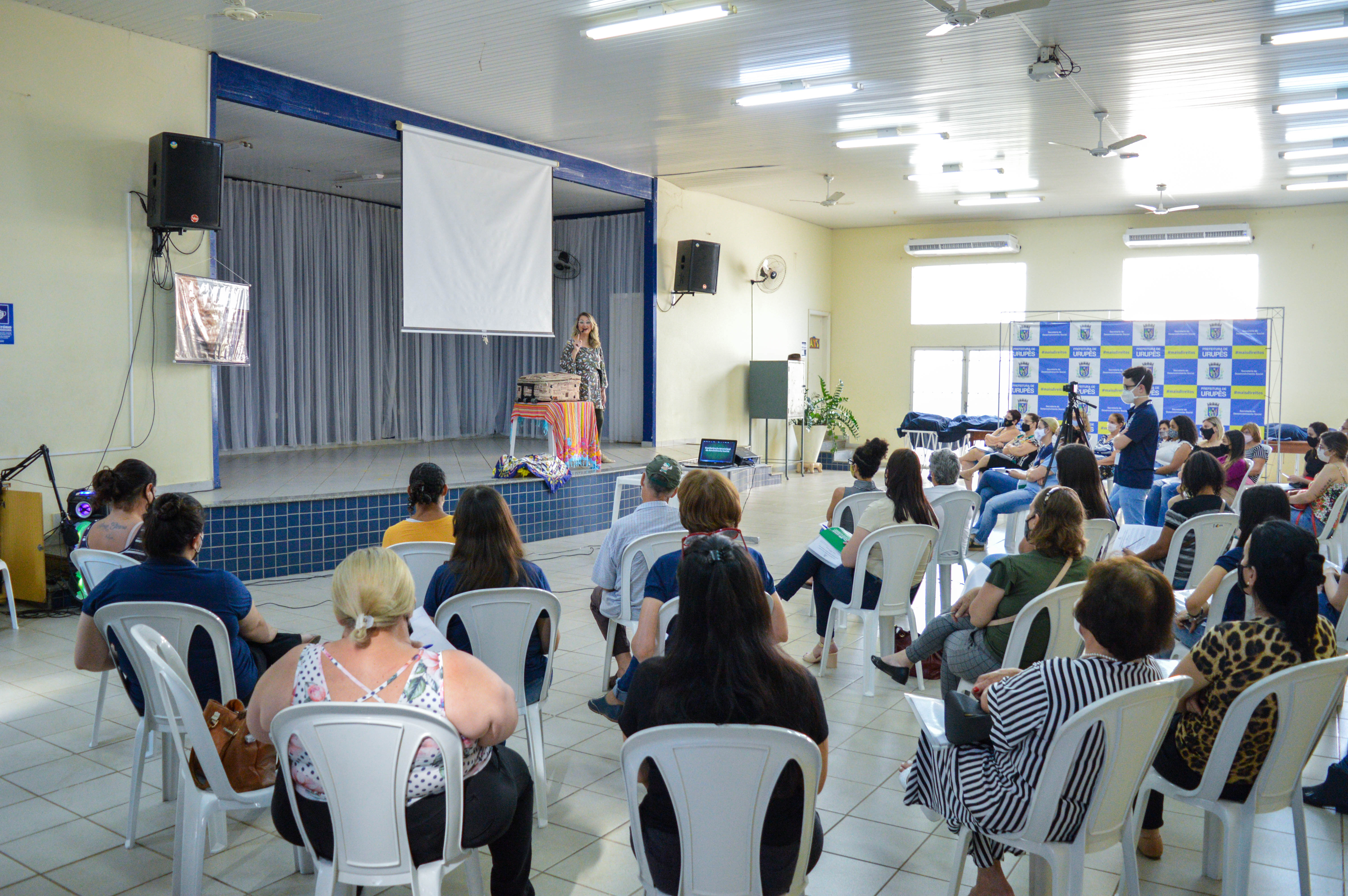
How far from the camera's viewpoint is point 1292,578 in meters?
2.20

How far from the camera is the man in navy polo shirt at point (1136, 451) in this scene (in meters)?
6.15

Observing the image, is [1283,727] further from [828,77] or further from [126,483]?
[828,77]

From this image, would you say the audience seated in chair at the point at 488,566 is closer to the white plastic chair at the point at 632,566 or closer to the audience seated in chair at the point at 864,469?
the white plastic chair at the point at 632,566

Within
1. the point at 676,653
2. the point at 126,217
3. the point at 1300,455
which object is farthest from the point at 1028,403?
the point at 676,653

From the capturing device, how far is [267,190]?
987cm

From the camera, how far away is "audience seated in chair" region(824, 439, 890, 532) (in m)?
4.67

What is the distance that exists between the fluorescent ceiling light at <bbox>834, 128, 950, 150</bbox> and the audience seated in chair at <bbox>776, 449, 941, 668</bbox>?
486cm

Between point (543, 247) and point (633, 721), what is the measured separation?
7432mm

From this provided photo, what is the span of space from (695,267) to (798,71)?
3936 mm

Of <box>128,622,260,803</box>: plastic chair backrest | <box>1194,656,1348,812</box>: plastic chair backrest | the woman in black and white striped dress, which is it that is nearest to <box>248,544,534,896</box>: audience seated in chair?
<box>128,622,260,803</box>: plastic chair backrest

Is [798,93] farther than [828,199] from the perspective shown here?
No

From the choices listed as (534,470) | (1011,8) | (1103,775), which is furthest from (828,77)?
(1103,775)

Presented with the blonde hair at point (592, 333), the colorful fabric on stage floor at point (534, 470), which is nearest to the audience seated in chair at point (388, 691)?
the colorful fabric on stage floor at point (534, 470)

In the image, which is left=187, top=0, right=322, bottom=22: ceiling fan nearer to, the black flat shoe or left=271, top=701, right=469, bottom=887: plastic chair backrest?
left=271, top=701, right=469, bottom=887: plastic chair backrest
